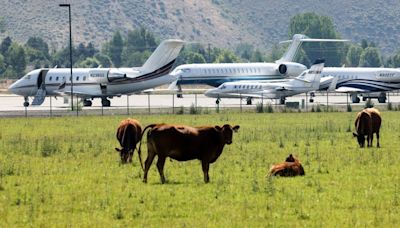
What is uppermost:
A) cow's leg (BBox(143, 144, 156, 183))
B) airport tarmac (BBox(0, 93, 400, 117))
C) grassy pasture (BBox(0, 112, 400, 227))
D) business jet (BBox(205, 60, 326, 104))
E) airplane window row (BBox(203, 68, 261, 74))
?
airplane window row (BBox(203, 68, 261, 74))

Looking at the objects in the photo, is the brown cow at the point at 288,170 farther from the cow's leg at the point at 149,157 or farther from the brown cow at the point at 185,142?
the cow's leg at the point at 149,157

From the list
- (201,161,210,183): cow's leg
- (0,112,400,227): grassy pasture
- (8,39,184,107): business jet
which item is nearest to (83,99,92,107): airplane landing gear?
(8,39,184,107): business jet

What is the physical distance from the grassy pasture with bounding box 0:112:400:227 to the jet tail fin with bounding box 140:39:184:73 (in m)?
44.2

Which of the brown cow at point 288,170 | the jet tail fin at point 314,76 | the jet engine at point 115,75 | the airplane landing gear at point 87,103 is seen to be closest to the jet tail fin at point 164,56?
the jet engine at point 115,75

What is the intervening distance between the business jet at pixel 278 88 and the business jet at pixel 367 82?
5.42m

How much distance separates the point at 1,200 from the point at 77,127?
1187 inches

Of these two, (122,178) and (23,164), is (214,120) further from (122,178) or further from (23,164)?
(122,178)

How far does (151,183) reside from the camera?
86.8ft

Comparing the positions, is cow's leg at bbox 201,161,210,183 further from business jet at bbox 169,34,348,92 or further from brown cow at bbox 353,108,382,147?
business jet at bbox 169,34,348,92

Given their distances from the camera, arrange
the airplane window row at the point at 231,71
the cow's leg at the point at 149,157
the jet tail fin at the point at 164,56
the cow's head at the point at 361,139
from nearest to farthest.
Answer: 1. the cow's leg at the point at 149,157
2. the cow's head at the point at 361,139
3. the jet tail fin at the point at 164,56
4. the airplane window row at the point at 231,71

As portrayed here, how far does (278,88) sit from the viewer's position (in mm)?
93875

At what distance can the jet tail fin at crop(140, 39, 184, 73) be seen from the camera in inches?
3391

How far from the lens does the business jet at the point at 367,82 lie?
98.9 m

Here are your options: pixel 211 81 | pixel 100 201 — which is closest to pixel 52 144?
pixel 100 201
